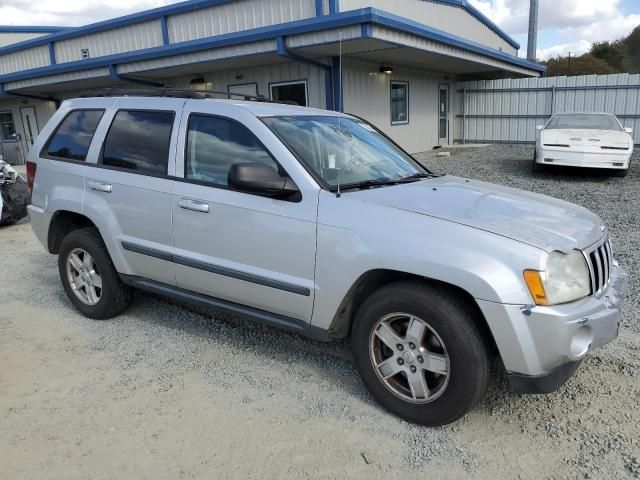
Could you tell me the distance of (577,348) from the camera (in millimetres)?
2547

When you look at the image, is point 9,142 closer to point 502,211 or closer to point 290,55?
point 290,55

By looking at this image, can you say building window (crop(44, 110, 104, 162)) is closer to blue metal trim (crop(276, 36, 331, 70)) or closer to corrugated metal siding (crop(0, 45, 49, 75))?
blue metal trim (crop(276, 36, 331, 70))

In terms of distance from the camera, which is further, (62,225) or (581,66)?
(581,66)

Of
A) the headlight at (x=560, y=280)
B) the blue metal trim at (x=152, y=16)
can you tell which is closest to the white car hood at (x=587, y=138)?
the blue metal trim at (x=152, y=16)

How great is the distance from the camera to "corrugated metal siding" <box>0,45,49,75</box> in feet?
57.6

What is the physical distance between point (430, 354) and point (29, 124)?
22.8 meters

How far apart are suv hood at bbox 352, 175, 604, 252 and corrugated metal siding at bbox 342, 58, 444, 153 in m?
9.86

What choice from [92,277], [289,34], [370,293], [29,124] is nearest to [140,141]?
[92,277]

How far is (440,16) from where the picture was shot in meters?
16.8

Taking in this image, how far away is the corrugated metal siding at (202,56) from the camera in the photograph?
11094 mm

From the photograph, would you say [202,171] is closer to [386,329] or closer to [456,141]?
[386,329]

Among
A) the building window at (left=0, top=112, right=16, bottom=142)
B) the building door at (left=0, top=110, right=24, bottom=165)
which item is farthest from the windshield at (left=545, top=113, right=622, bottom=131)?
the building window at (left=0, top=112, right=16, bottom=142)

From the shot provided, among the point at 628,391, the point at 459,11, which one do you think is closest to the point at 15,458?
the point at 628,391

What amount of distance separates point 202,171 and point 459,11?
56.4ft
